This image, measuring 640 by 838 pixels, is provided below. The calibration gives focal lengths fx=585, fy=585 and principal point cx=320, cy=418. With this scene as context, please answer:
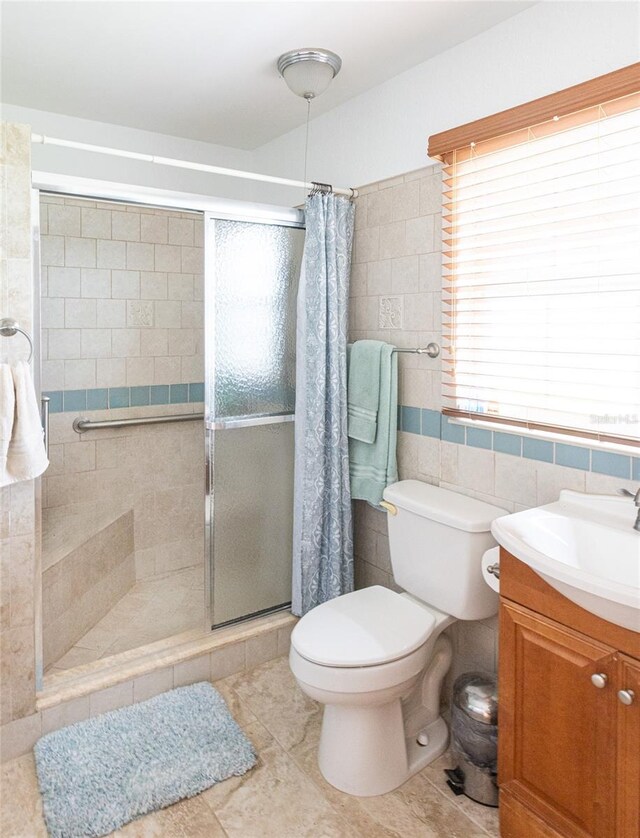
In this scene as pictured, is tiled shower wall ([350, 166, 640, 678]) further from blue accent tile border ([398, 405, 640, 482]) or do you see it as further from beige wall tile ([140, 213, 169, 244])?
beige wall tile ([140, 213, 169, 244])

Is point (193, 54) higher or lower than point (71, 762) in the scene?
higher

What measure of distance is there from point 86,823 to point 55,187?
193cm

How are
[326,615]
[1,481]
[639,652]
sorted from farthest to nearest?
[326,615] < [1,481] < [639,652]

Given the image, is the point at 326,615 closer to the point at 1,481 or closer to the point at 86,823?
the point at 86,823

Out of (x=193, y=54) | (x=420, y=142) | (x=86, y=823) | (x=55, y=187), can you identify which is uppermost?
(x=193, y=54)

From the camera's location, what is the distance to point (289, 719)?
2158 mm

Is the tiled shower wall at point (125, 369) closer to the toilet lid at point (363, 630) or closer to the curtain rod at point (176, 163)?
the curtain rod at point (176, 163)

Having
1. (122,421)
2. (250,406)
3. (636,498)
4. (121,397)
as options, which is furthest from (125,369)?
(636,498)

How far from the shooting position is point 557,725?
56.2 inches

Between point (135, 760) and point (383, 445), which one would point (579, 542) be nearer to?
point (383, 445)

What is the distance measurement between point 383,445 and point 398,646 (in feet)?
2.75

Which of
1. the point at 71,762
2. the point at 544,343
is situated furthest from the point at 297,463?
the point at 71,762

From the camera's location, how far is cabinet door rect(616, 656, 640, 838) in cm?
126

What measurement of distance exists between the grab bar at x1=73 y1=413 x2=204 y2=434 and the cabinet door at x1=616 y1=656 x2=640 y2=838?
2.52m
